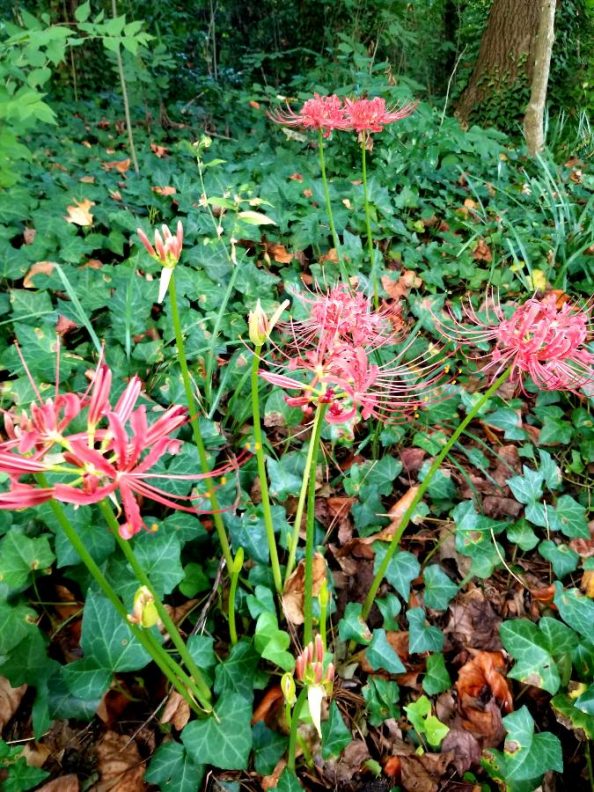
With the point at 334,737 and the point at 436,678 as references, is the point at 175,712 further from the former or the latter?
the point at 436,678

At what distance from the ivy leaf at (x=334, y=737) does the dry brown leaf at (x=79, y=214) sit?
2.00 m

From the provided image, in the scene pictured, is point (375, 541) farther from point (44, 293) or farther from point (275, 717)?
point (44, 293)

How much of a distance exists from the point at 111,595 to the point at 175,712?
51 cm

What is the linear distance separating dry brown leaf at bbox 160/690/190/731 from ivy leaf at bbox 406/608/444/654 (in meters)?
0.49

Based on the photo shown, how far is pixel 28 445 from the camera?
527mm

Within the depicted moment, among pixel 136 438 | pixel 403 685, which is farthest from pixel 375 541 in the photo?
pixel 136 438

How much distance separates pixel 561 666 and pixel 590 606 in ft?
0.52

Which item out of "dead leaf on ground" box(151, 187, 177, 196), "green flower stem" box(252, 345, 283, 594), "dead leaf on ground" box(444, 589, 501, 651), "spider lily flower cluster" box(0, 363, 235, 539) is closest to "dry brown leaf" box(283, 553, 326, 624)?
"green flower stem" box(252, 345, 283, 594)

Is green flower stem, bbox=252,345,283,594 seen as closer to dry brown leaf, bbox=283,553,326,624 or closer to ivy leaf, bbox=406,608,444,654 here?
dry brown leaf, bbox=283,553,326,624

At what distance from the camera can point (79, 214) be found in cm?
223

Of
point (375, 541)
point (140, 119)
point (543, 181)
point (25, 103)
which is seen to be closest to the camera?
point (375, 541)

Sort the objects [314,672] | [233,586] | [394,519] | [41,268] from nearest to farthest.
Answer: [314,672]
[233,586]
[394,519]
[41,268]

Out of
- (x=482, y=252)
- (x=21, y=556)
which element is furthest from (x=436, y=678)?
(x=482, y=252)

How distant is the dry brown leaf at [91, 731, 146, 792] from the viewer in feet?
3.22
